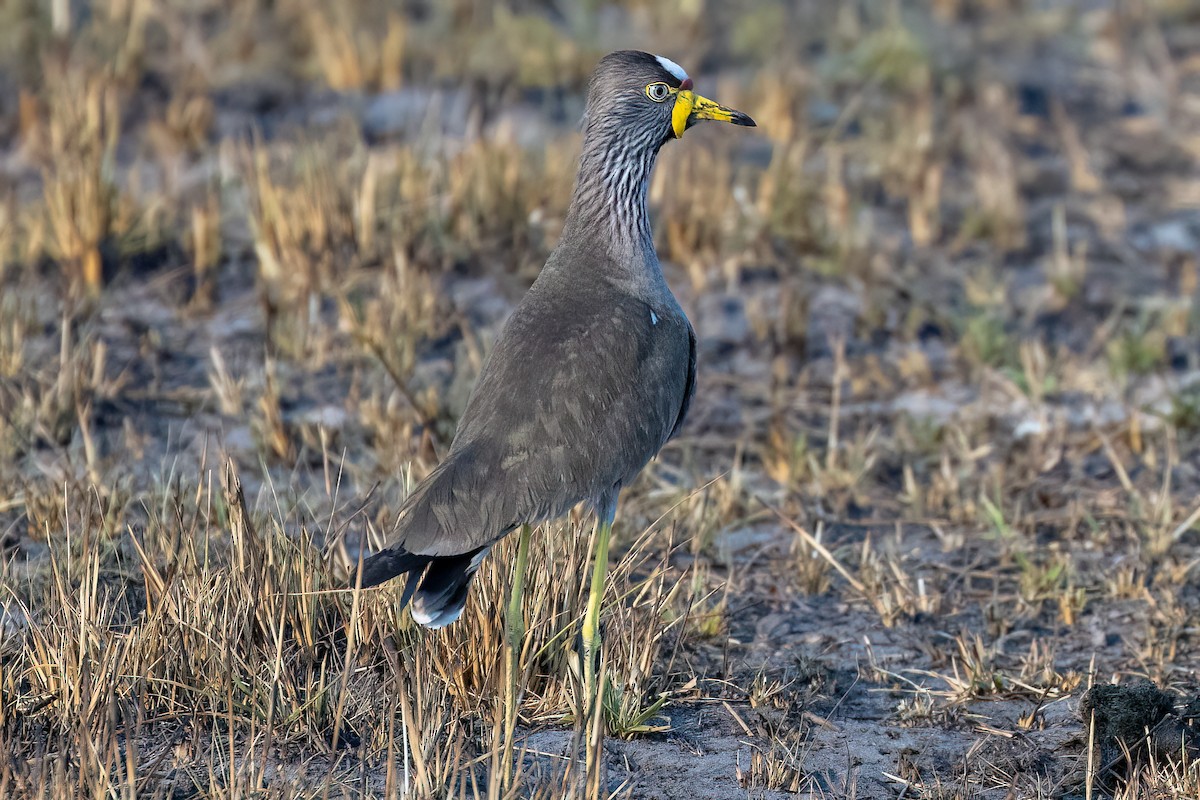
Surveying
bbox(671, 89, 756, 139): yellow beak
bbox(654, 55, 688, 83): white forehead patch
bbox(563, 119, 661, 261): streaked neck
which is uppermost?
bbox(654, 55, 688, 83): white forehead patch

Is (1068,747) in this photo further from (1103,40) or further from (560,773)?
(1103,40)

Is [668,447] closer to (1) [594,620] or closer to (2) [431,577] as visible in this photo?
(1) [594,620]

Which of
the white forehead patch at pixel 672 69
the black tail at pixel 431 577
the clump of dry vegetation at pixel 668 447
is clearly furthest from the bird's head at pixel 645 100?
the black tail at pixel 431 577

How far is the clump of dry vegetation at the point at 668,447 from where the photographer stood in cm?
394

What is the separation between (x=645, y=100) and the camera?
4.40 metres

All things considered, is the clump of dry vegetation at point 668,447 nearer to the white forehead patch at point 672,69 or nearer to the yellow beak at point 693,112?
the yellow beak at point 693,112

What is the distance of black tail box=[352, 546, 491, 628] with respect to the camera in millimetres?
3598

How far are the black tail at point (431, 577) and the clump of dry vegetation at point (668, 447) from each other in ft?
0.46

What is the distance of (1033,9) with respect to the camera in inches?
398

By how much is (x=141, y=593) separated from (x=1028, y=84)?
6.54 m

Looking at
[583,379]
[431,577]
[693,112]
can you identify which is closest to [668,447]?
[693,112]

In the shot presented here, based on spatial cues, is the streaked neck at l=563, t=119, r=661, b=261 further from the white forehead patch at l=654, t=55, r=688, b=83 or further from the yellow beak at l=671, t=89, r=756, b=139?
the white forehead patch at l=654, t=55, r=688, b=83

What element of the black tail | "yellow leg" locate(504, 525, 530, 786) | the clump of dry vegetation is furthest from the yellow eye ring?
the black tail

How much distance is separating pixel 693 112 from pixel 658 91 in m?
0.13
